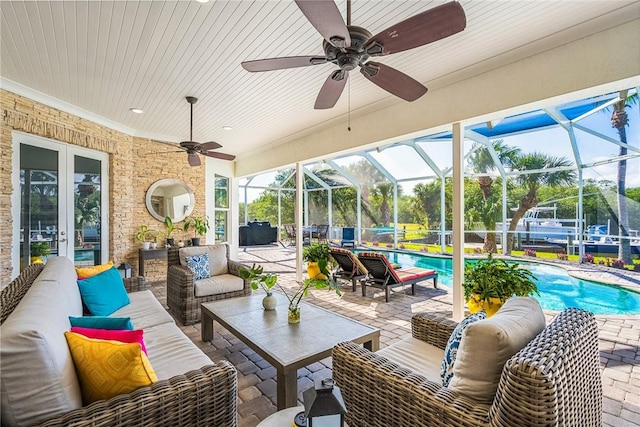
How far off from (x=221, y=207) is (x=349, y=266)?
4.54 meters

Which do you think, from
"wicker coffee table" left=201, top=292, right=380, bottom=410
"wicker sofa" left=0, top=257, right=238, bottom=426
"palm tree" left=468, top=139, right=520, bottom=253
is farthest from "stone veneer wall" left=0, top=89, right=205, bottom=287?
"palm tree" left=468, top=139, right=520, bottom=253

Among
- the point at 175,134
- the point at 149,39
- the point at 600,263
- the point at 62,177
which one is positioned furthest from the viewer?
the point at 600,263

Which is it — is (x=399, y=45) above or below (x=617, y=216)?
above

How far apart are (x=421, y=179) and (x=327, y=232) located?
4.18m

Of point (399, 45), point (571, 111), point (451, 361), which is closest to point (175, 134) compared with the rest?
point (399, 45)

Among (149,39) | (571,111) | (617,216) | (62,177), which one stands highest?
(571,111)

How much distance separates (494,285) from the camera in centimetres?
314

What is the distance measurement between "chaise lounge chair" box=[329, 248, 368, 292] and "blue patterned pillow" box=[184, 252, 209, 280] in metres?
2.13

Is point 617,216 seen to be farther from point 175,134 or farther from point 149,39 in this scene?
point 175,134

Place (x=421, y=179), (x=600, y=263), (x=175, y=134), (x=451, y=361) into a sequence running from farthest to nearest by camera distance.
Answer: (x=421, y=179) < (x=600, y=263) < (x=175, y=134) < (x=451, y=361)

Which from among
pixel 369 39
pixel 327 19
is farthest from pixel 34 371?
pixel 369 39

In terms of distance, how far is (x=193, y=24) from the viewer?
2.59 m

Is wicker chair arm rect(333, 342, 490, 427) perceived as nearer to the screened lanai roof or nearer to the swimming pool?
the screened lanai roof

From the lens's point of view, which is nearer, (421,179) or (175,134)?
(175,134)
